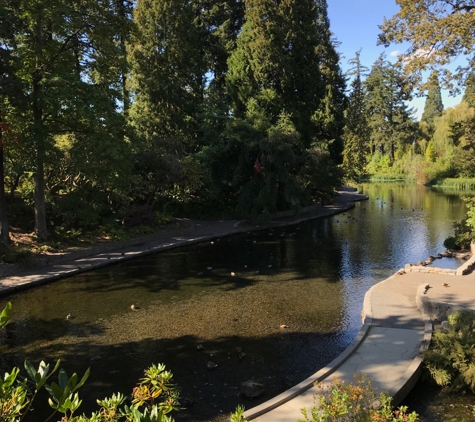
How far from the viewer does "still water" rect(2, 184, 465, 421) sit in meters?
7.73

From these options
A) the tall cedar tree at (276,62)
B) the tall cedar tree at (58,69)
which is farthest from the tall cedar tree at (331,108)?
the tall cedar tree at (58,69)

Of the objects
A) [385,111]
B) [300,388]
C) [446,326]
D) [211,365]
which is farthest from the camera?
[385,111]

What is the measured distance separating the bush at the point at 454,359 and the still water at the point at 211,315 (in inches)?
77.3

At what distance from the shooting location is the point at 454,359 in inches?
271

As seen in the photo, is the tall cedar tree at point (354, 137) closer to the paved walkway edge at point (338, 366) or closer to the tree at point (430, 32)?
the tree at point (430, 32)

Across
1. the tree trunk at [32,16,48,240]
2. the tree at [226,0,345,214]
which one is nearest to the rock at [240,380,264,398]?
the tree trunk at [32,16,48,240]

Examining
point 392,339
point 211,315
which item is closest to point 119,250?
point 211,315

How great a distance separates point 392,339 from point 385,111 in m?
61.5

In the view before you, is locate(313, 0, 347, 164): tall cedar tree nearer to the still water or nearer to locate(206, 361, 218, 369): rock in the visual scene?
the still water

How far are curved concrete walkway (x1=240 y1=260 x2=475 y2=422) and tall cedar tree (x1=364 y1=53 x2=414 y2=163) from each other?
5595cm

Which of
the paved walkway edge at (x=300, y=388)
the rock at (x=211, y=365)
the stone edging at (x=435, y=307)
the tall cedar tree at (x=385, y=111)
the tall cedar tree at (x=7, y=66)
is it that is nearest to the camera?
the paved walkway edge at (x=300, y=388)

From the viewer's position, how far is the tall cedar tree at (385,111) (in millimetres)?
62656

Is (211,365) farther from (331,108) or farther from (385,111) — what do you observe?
(385,111)

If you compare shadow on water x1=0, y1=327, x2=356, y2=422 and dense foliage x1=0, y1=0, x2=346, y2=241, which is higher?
dense foliage x1=0, y1=0, x2=346, y2=241
